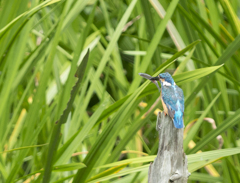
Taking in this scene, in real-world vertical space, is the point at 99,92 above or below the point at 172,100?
above

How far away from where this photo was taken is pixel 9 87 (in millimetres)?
874

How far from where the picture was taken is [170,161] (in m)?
0.59

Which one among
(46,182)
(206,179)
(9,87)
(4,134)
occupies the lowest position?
(206,179)

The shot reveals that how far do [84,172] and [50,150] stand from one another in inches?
5.2

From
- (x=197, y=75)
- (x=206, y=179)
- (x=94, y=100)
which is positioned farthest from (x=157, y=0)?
(x=94, y=100)

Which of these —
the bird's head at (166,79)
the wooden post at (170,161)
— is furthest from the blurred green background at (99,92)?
the wooden post at (170,161)

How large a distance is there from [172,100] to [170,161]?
0.13 m

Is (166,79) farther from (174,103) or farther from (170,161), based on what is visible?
(170,161)

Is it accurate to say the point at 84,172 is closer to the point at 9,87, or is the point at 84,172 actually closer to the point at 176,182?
the point at 176,182

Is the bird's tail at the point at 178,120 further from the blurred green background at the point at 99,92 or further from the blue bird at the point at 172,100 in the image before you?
the blurred green background at the point at 99,92

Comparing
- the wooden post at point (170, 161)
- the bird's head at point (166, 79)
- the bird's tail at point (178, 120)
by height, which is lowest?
the wooden post at point (170, 161)

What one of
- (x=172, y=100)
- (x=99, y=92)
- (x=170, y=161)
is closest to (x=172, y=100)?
(x=172, y=100)

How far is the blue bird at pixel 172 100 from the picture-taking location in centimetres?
59

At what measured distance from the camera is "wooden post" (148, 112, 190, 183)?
581 mm
